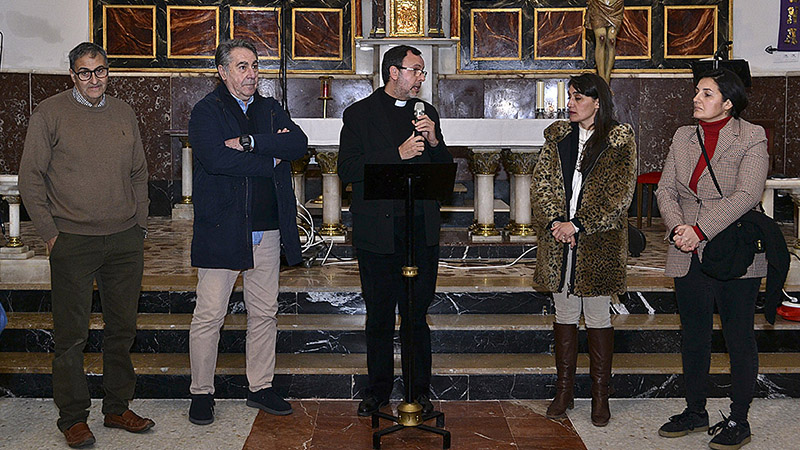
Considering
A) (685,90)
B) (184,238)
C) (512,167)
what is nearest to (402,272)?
(512,167)

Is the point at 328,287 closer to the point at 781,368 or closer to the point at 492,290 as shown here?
the point at 492,290

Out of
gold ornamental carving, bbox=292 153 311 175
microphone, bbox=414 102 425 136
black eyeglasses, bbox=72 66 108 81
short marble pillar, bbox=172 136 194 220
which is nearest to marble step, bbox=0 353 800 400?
microphone, bbox=414 102 425 136

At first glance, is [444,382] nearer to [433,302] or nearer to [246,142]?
[433,302]

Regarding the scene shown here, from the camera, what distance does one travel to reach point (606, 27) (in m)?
7.55

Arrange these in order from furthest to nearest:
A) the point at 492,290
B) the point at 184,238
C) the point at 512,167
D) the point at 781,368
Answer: the point at 184,238, the point at 512,167, the point at 492,290, the point at 781,368

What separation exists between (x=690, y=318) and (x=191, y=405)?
2520 mm

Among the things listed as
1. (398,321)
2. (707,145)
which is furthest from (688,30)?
(707,145)

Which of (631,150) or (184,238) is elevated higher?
(631,150)

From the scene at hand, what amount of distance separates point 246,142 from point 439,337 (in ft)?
5.91

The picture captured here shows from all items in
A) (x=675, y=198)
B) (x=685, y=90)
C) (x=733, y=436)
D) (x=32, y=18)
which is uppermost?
(x=32, y=18)

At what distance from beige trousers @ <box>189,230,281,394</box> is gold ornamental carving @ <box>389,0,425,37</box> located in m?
4.29

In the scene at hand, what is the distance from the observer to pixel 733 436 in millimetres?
4262

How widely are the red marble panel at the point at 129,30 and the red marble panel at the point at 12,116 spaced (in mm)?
964

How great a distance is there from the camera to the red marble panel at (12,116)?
9.52 m
